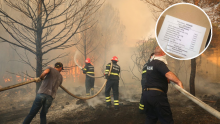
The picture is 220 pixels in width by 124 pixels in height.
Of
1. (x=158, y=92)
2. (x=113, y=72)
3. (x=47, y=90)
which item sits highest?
(x=113, y=72)

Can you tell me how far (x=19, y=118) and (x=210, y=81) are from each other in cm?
1381

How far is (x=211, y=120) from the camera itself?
3.72 meters

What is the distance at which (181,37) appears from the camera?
1305 millimetres

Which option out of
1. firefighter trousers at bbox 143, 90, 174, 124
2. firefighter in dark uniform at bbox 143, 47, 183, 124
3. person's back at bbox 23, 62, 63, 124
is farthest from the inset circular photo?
person's back at bbox 23, 62, 63, 124

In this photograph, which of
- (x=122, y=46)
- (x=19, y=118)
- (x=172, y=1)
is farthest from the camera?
(x=122, y=46)

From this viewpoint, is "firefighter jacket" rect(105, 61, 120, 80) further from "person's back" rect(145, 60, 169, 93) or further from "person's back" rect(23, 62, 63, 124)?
"person's back" rect(145, 60, 169, 93)

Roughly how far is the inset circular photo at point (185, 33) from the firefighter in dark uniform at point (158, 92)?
114 cm

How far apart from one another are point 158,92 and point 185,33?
1.60 metres

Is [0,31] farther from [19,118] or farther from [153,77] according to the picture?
[153,77]

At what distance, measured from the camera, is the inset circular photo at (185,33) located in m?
1.31

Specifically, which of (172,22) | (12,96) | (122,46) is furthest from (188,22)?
(122,46)

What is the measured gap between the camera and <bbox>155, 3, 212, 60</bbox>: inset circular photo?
1311mm

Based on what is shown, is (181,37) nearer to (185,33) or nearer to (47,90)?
(185,33)

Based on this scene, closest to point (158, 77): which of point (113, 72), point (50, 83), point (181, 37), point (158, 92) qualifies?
point (158, 92)
